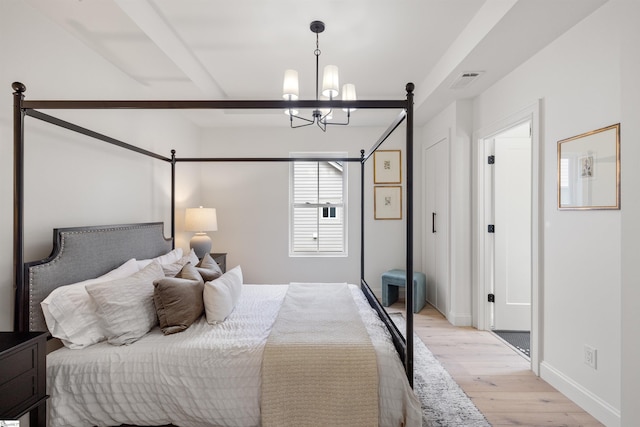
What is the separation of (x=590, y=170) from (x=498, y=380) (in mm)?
1620

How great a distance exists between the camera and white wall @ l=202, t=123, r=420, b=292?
182 inches

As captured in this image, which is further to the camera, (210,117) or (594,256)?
(210,117)

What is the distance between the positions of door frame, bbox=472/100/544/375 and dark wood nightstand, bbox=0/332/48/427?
3.12 meters

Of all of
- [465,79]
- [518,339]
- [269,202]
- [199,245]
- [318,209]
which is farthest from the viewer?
[318,209]

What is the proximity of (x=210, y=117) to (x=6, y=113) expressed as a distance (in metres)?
2.49

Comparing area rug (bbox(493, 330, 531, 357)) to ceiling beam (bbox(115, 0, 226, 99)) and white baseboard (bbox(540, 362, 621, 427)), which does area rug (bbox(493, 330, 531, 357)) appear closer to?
white baseboard (bbox(540, 362, 621, 427))

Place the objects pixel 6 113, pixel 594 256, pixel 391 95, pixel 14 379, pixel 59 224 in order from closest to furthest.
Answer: pixel 14 379
pixel 6 113
pixel 594 256
pixel 59 224
pixel 391 95

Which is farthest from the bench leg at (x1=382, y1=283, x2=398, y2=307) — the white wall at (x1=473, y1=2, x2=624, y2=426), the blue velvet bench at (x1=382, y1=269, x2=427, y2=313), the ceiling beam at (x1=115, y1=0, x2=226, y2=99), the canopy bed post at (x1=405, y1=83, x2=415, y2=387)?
the ceiling beam at (x1=115, y1=0, x2=226, y2=99)

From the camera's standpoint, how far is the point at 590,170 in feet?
6.60

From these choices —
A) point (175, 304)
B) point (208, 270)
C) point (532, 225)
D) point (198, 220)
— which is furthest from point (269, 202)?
point (532, 225)

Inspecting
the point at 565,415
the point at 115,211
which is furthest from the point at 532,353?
the point at 115,211

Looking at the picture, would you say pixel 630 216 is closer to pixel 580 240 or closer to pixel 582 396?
pixel 580 240

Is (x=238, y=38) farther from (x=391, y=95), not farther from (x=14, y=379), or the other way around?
(x=14, y=379)

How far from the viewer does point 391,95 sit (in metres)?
3.73
